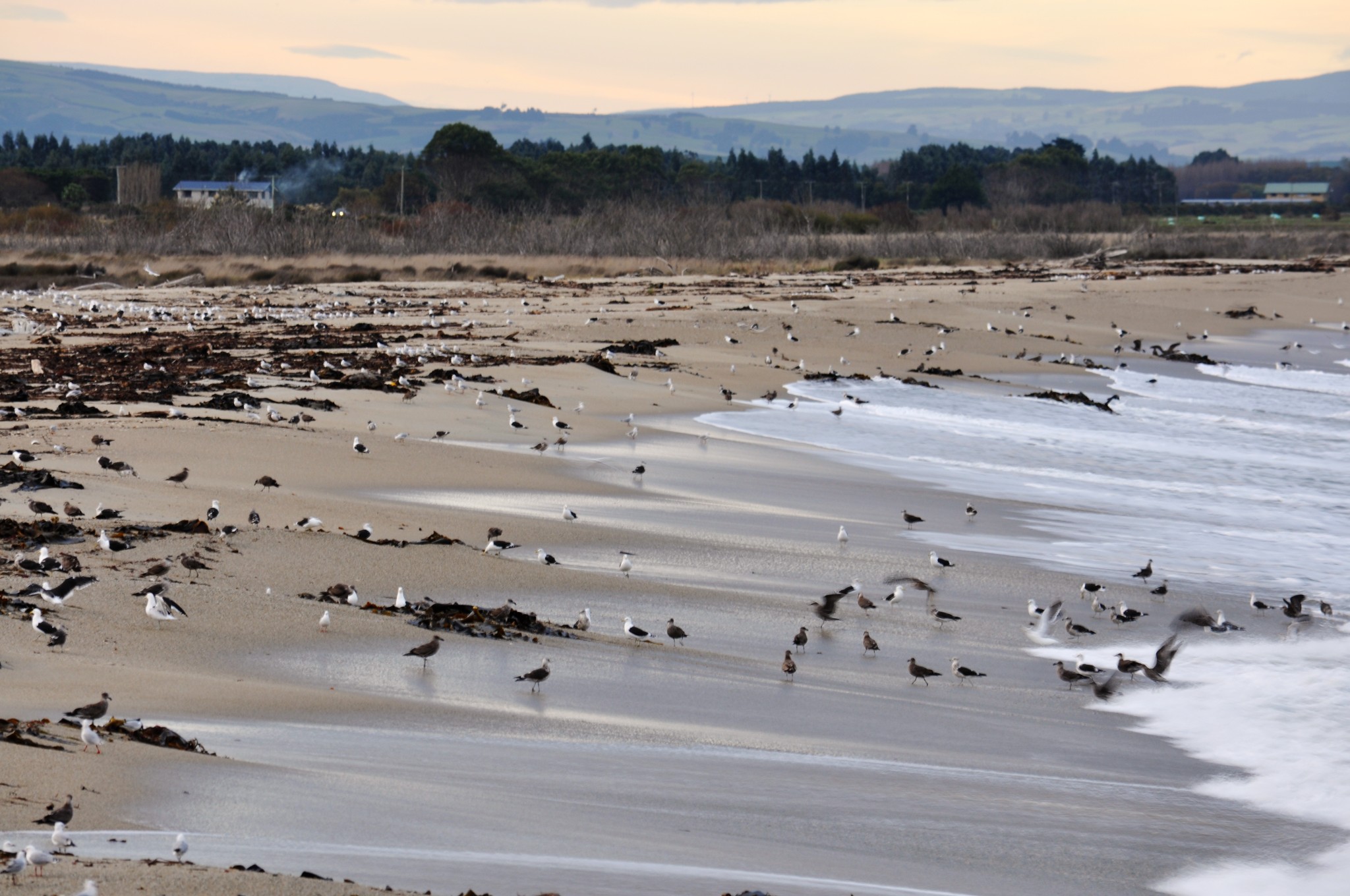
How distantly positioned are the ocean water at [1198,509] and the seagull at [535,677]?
Answer: 2817 millimetres

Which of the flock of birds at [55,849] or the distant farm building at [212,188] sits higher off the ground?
the distant farm building at [212,188]

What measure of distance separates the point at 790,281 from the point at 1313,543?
2471 centimetres

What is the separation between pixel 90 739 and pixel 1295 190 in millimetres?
160381

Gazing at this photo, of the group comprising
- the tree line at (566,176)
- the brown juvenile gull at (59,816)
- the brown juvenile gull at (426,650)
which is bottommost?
the brown juvenile gull at (426,650)

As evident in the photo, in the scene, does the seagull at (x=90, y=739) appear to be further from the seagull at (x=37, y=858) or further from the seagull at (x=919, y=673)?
the seagull at (x=919, y=673)

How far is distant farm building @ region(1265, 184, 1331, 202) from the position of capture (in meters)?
135

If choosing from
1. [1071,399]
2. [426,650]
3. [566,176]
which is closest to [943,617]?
[426,650]

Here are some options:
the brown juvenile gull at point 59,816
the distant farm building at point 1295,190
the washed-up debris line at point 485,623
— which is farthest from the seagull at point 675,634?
the distant farm building at point 1295,190

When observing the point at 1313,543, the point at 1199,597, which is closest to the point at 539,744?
the point at 1199,597

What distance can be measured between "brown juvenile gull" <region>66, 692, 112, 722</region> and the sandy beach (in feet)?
0.32

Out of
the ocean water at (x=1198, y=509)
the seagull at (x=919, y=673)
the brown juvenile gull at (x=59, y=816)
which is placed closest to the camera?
the brown juvenile gull at (x=59, y=816)

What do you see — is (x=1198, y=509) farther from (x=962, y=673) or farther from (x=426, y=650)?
(x=426, y=650)

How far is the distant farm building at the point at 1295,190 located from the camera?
135375 millimetres

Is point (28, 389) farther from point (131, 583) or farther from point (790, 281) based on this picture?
point (790, 281)
